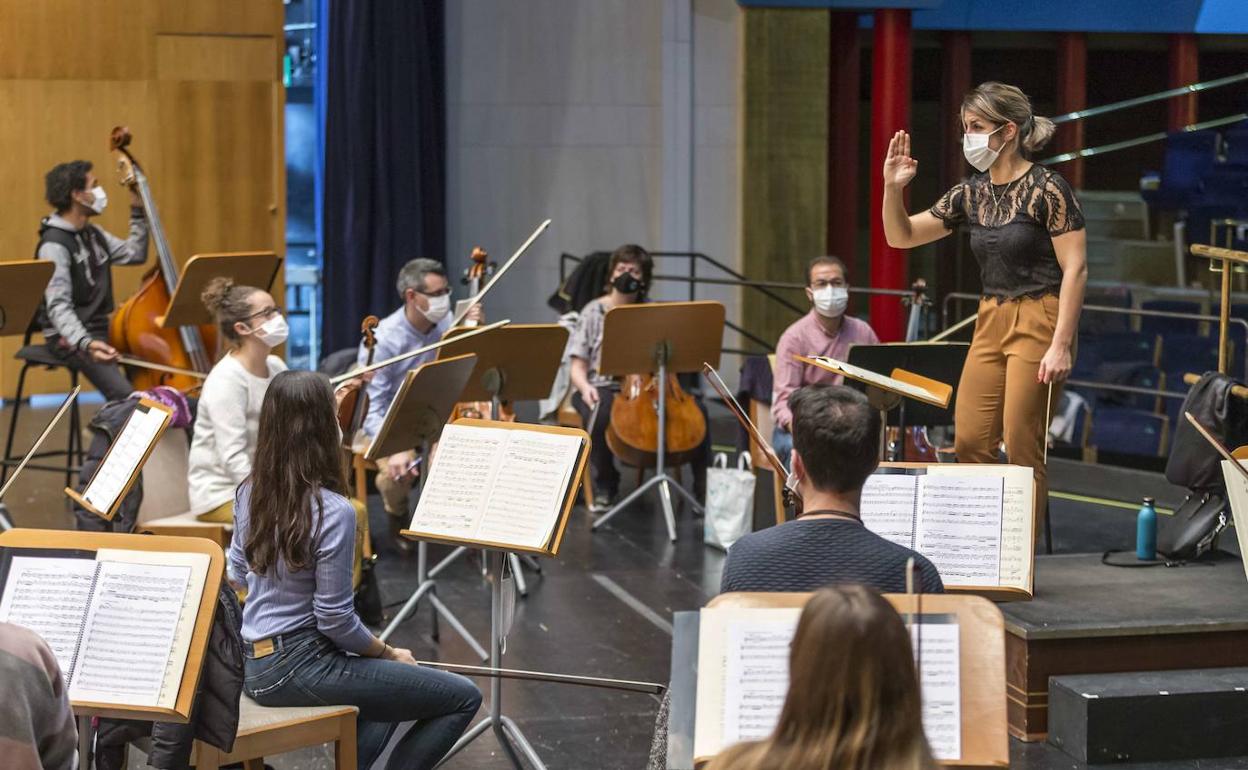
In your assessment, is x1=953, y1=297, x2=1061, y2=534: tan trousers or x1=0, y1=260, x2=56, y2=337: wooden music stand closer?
x1=953, y1=297, x2=1061, y2=534: tan trousers

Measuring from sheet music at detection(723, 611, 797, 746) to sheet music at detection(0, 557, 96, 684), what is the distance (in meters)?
1.21

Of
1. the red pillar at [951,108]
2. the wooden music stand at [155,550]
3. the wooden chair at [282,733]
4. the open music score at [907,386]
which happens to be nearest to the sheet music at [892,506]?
the open music score at [907,386]

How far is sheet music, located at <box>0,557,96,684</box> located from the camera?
2.79 metres

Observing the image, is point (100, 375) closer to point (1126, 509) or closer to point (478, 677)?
point (478, 677)

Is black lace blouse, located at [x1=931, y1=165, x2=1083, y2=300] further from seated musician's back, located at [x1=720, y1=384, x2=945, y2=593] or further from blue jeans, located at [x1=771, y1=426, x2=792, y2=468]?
blue jeans, located at [x1=771, y1=426, x2=792, y2=468]

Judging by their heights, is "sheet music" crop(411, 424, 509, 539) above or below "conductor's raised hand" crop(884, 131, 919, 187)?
below

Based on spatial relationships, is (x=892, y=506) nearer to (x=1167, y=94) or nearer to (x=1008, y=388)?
(x=1008, y=388)

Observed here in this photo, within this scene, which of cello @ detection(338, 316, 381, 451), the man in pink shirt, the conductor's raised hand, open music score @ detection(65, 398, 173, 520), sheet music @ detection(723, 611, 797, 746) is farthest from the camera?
the man in pink shirt

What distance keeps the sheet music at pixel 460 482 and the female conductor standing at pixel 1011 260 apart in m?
1.29

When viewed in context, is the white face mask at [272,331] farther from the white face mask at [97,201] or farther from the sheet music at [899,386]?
the white face mask at [97,201]

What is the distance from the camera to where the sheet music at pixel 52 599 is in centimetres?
279

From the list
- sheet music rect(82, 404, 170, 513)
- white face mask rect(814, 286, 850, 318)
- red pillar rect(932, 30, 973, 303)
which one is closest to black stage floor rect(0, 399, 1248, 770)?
sheet music rect(82, 404, 170, 513)

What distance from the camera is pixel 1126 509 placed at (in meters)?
6.69

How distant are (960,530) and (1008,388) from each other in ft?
2.82
